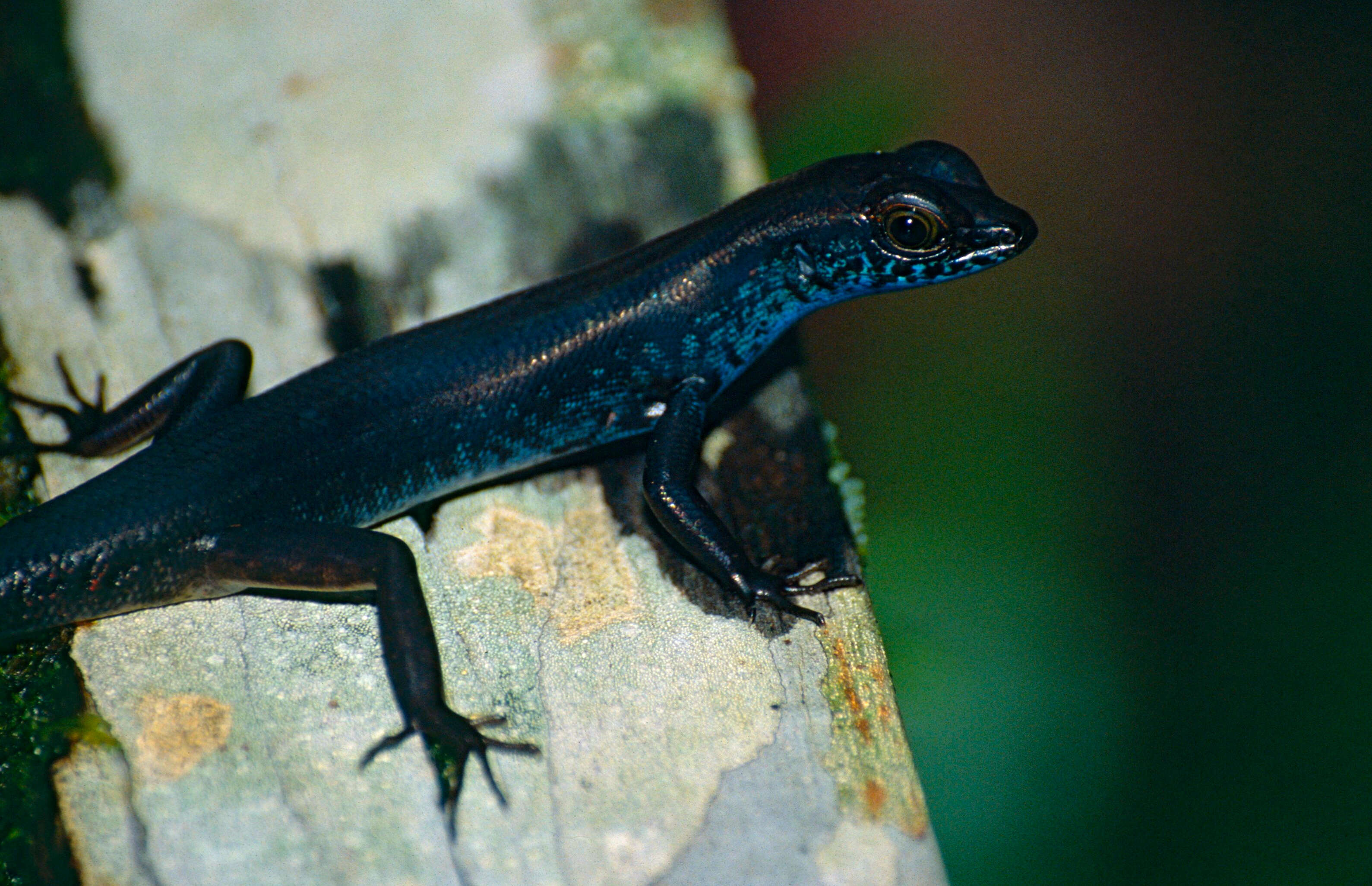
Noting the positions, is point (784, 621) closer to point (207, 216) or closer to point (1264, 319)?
point (207, 216)

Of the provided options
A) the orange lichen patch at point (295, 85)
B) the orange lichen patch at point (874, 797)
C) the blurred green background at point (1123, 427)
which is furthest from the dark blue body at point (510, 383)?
the orange lichen patch at point (874, 797)

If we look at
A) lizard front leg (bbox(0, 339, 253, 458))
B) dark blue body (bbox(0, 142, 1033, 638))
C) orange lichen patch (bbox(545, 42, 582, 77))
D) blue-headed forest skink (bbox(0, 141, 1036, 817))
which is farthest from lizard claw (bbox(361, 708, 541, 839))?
orange lichen patch (bbox(545, 42, 582, 77))

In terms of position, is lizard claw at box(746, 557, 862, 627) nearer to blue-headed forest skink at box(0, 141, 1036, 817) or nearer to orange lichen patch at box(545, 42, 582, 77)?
blue-headed forest skink at box(0, 141, 1036, 817)

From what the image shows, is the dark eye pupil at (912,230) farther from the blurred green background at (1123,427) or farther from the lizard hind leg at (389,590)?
the lizard hind leg at (389,590)

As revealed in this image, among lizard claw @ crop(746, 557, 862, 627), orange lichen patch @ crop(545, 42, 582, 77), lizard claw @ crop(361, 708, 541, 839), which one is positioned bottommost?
lizard claw @ crop(361, 708, 541, 839)

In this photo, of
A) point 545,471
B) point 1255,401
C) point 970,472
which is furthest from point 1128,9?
point 545,471
